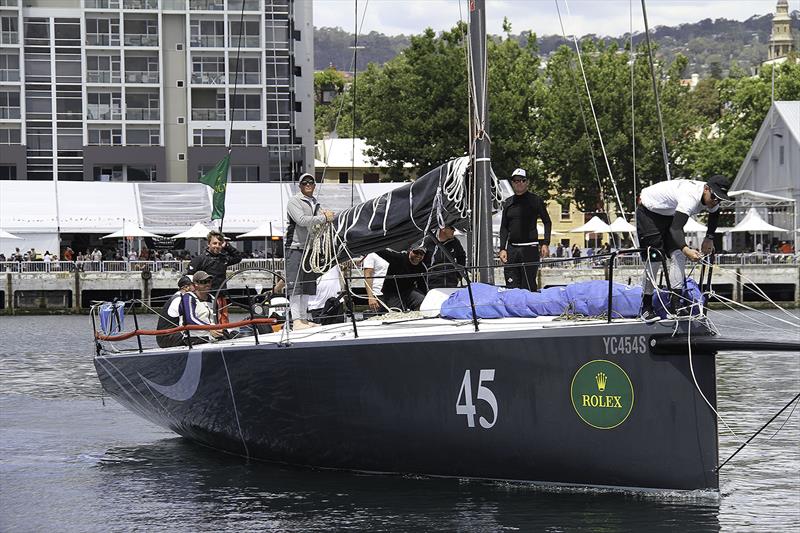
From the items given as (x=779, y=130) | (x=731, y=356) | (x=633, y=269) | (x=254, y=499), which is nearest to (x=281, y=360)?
(x=254, y=499)

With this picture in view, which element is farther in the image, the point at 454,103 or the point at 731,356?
the point at 454,103

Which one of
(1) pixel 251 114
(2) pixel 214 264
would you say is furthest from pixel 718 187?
(1) pixel 251 114

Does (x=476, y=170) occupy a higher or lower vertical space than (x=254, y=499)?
higher

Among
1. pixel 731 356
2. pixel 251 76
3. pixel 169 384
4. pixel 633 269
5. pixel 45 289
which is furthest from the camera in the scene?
pixel 251 76

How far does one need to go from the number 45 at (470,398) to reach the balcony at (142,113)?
2151 inches

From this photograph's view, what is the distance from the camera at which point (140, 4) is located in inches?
2489

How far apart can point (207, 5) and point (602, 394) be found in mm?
56541

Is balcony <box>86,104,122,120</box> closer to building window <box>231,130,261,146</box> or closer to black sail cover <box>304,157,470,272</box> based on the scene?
building window <box>231,130,261,146</box>

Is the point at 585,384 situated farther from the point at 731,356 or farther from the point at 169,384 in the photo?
the point at 731,356

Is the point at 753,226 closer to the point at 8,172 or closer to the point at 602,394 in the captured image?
the point at 8,172

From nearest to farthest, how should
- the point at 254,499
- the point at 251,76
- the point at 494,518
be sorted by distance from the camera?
the point at 494,518 < the point at 254,499 < the point at 251,76

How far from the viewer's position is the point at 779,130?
185ft

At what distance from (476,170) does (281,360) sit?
2.46m

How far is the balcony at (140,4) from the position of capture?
63062 millimetres
